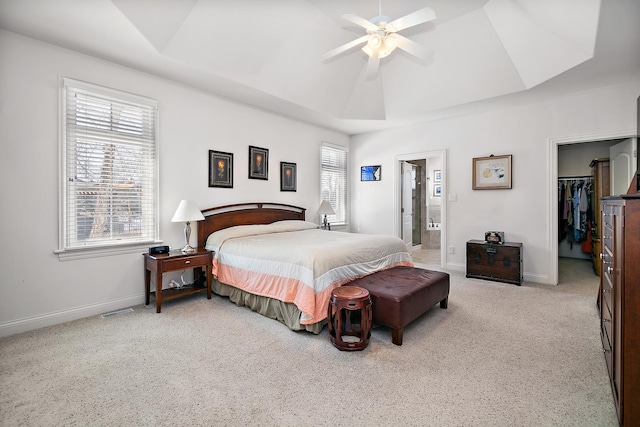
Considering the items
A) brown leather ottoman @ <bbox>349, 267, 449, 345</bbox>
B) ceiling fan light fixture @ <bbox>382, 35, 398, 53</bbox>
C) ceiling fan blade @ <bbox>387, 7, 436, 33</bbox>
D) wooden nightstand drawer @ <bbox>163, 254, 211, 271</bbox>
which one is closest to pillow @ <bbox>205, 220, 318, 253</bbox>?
wooden nightstand drawer @ <bbox>163, 254, 211, 271</bbox>

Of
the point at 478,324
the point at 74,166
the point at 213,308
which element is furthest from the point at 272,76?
the point at 478,324

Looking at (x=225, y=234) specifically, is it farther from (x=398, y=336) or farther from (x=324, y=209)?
(x=398, y=336)

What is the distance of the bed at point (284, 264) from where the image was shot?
261cm

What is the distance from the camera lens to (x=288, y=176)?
5113mm

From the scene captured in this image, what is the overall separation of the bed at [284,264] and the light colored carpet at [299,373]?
22cm

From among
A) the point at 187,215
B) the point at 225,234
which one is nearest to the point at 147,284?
the point at 187,215

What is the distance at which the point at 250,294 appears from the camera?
10.6ft

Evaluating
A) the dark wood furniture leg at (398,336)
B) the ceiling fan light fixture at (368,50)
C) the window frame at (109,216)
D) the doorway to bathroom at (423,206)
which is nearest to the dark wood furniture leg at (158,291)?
A: the window frame at (109,216)

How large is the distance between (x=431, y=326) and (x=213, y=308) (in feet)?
7.55

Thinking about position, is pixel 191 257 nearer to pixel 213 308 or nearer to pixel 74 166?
pixel 213 308

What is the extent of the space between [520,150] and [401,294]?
11.3 feet

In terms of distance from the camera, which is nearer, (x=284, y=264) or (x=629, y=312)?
(x=629, y=312)

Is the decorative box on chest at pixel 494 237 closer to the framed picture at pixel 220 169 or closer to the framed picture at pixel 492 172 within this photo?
the framed picture at pixel 492 172

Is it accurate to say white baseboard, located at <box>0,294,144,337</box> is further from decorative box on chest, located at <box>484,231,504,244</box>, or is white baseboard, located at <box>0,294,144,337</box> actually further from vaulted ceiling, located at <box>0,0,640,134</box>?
decorative box on chest, located at <box>484,231,504,244</box>
